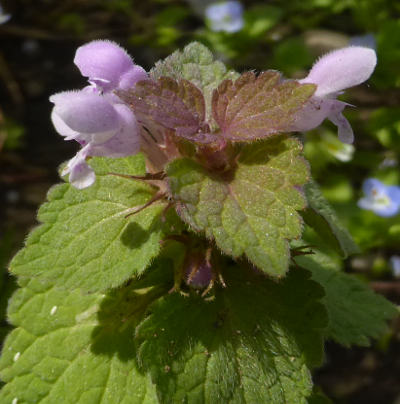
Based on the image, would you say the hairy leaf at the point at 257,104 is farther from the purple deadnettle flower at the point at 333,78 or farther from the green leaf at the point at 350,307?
the green leaf at the point at 350,307

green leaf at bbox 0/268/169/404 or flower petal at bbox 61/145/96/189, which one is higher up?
flower petal at bbox 61/145/96/189

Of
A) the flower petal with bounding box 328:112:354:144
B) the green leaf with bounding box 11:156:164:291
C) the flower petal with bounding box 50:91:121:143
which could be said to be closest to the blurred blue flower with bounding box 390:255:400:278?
the flower petal with bounding box 328:112:354:144

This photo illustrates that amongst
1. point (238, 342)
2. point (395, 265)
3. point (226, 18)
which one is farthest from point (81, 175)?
point (226, 18)

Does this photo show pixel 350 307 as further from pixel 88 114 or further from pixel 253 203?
pixel 88 114

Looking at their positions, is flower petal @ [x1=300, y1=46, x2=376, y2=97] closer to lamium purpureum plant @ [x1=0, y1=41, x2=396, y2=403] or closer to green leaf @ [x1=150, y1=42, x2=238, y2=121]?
lamium purpureum plant @ [x1=0, y1=41, x2=396, y2=403]

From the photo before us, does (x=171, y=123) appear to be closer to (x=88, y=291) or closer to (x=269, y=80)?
(x=269, y=80)

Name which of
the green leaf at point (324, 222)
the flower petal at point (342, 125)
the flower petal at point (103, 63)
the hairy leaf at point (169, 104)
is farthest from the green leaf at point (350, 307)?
the flower petal at point (103, 63)

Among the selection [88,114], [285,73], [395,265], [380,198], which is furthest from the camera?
[285,73]
